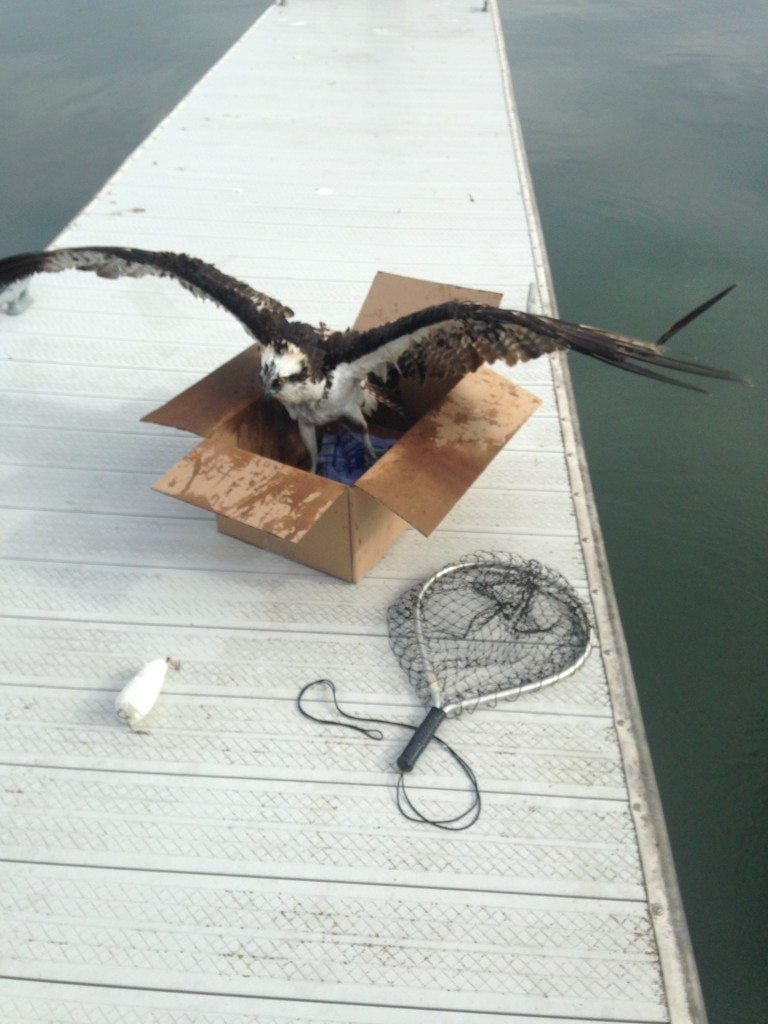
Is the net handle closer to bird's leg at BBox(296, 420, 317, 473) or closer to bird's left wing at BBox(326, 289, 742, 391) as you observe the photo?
bird's left wing at BBox(326, 289, 742, 391)

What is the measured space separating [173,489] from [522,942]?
1.67 meters

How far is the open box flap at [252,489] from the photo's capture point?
2607mm

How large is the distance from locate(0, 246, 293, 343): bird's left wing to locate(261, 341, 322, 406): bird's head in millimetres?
164

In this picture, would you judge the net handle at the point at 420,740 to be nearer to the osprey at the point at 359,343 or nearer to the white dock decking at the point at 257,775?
the white dock decking at the point at 257,775

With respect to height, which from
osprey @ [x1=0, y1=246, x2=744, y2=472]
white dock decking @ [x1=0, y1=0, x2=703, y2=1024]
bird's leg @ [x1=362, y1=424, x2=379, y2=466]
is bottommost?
white dock decking @ [x1=0, y1=0, x2=703, y2=1024]

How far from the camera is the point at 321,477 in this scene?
278cm

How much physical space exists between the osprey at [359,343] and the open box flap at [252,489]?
0.40 m

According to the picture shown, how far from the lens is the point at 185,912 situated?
7.18 ft

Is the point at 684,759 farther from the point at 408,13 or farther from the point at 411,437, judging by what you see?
the point at 408,13

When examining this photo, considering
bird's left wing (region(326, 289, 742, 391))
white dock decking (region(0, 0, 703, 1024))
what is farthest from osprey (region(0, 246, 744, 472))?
white dock decking (region(0, 0, 703, 1024))

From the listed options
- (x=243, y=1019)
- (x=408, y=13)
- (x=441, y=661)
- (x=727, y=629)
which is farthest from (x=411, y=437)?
(x=408, y=13)

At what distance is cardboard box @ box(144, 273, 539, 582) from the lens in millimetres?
2662

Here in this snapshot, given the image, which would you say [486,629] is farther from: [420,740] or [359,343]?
[359,343]

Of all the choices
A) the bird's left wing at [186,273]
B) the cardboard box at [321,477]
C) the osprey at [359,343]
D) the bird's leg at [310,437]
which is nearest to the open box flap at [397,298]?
the cardboard box at [321,477]
